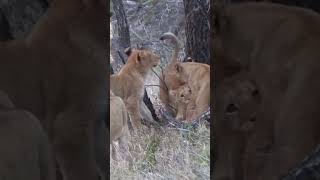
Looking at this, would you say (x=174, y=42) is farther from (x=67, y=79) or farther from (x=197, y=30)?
(x=67, y=79)

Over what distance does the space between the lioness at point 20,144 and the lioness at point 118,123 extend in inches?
13.0

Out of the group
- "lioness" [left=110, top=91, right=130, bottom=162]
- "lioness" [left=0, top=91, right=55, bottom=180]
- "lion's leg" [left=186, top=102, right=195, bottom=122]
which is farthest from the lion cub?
"lioness" [left=0, top=91, right=55, bottom=180]

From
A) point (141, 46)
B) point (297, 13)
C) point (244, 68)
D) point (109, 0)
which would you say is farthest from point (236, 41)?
point (109, 0)

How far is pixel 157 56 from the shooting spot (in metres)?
2.57

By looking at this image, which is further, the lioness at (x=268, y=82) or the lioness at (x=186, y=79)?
the lioness at (x=186, y=79)

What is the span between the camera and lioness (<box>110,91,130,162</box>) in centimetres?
256

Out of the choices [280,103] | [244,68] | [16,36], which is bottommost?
[280,103]

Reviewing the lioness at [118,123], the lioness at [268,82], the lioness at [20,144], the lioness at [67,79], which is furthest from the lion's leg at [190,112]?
the lioness at [20,144]

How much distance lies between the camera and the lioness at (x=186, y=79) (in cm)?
254

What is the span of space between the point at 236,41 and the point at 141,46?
469mm

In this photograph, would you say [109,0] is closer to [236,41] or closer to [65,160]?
[236,41]

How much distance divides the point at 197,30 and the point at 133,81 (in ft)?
1.33

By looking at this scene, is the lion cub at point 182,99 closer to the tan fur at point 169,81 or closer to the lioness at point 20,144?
the tan fur at point 169,81

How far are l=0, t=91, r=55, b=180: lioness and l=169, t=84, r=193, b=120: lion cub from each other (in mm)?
659
